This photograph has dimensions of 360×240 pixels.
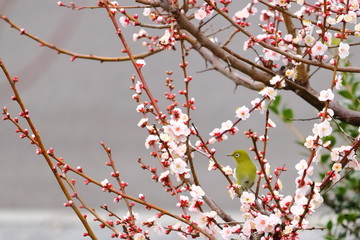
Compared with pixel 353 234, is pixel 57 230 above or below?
above

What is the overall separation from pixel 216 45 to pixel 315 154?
1.49 feet

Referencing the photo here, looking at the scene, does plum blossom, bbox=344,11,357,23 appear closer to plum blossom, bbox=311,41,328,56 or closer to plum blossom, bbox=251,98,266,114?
plum blossom, bbox=311,41,328,56

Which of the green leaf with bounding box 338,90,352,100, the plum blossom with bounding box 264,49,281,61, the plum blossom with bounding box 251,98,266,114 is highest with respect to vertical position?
the green leaf with bounding box 338,90,352,100

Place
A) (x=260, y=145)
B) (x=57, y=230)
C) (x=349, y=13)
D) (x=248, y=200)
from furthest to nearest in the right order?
(x=260, y=145) → (x=57, y=230) → (x=349, y=13) → (x=248, y=200)

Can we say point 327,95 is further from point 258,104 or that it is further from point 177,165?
point 177,165

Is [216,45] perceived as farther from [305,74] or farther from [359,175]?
[359,175]

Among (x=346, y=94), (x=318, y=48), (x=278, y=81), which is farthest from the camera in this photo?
(x=346, y=94)

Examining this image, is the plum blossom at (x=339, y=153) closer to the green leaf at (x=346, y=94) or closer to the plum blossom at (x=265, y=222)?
the plum blossom at (x=265, y=222)

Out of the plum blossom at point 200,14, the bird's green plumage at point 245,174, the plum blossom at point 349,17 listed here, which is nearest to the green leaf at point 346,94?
the plum blossom at point 200,14

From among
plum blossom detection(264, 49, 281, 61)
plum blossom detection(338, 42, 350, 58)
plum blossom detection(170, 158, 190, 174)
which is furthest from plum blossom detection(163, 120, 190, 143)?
plum blossom detection(264, 49, 281, 61)

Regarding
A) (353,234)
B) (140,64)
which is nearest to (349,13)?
(140,64)

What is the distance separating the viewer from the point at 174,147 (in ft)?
4.21

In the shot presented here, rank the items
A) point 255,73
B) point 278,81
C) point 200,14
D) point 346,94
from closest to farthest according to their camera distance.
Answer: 1. point 278,81
2. point 255,73
3. point 200,14
4. point 346,94

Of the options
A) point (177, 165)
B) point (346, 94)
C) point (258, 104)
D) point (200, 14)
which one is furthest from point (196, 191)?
point (346, 94)
